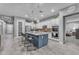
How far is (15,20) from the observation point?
9258 mm

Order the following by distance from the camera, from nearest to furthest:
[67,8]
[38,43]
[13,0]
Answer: [13,0] → [38,43] → [67,8]

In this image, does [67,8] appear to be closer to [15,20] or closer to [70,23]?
[70,23]

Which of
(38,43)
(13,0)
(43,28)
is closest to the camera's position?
(13,0)

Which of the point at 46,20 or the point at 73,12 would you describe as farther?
the point at 46,20

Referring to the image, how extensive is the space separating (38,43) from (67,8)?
318 centimetres

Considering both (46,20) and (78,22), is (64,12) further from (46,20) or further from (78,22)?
(46,20)

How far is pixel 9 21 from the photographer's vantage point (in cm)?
891

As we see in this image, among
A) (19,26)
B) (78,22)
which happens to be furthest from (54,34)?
(19,26)

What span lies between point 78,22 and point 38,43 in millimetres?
3922

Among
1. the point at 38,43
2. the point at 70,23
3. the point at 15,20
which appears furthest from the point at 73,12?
the point at 15,20

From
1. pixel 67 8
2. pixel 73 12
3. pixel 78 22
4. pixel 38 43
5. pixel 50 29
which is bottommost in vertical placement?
pixel 38 43

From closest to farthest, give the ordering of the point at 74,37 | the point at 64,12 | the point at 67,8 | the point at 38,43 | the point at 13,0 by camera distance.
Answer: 1. the point at 13,0
2. the point at 38,43
3. the point at 67,8
4. the point at 64,12
5. the point at 74,37

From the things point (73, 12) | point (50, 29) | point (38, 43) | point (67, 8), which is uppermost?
point (67, 8)

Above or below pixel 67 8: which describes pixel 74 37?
below
